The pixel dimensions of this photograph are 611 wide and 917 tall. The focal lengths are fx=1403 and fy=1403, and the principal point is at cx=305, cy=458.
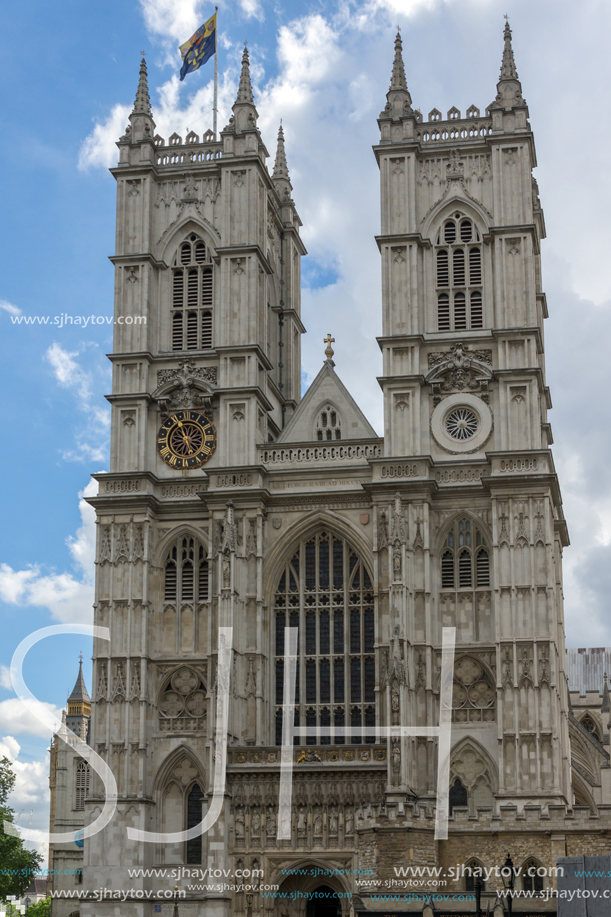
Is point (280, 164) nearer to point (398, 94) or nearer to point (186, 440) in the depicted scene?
point (398, 94)

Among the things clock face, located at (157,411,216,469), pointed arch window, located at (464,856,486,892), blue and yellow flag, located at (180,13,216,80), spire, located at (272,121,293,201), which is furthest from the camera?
spire, located at (272,121,293,201)

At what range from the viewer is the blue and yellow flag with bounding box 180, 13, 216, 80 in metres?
51.9

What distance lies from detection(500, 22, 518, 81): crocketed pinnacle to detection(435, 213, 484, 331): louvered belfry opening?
5377 millimetres

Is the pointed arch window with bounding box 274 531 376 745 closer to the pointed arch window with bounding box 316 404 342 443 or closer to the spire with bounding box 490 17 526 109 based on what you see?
the pointed arch window with bounding box 316 404 342 443

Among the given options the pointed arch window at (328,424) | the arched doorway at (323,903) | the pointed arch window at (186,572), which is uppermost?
the pointed arch window at (328,424)

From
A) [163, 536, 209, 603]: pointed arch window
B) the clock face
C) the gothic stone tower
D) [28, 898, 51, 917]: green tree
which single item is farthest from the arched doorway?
[28, 898, 51, 917]: green tree

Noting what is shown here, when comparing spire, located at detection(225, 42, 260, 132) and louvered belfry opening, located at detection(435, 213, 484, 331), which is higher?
spire, located at detection(225, 42, 260, 132)

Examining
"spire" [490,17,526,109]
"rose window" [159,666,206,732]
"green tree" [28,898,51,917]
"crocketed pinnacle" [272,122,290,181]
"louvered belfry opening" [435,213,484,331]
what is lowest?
"green tree" [28,898,51,917]

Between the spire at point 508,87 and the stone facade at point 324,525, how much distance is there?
121 millimetres

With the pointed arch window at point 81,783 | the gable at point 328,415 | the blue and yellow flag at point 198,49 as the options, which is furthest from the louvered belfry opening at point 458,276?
the pointed arch window at point 81,783

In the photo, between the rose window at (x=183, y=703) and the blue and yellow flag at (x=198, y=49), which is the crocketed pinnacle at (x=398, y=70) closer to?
the blue and yellow flag at (x=198, y=49)

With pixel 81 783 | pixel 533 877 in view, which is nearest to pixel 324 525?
pixel 533 877

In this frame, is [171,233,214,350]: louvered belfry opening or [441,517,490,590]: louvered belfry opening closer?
[441,517,490,590]: louvered belfry opening

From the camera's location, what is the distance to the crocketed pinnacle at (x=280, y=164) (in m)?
56.4
